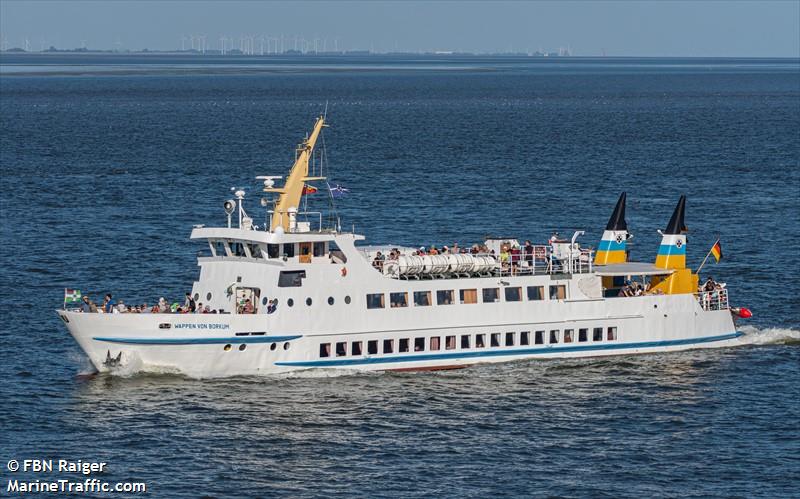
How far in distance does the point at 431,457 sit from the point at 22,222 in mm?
62667

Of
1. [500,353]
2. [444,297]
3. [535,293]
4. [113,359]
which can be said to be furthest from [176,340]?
[535,293]

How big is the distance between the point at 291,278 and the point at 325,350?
3.46m

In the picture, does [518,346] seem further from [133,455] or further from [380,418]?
[133,455]

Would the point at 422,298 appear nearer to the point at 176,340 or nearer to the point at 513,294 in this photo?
the point at 513,294

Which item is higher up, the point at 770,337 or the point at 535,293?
the point at 535,293

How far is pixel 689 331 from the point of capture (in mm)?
→ 73062

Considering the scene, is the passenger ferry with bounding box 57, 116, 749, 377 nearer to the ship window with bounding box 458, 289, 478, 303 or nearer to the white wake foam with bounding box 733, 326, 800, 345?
the ship window with bounding box 458, 289, 478, 303

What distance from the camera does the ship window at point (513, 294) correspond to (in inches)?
2746

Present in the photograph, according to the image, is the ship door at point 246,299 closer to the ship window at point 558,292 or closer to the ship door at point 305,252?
the ship door at point 305,252

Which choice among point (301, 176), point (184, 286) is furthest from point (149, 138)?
point (301, 176)

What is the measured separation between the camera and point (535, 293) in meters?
70.3

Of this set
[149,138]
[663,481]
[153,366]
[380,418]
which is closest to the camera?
[663,481]

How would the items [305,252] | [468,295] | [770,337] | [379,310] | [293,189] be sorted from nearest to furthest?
[305,252]
[379,310]
[293,189]
[468,295]
[770,337]

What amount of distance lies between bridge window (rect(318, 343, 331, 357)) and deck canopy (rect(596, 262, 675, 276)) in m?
13.8
